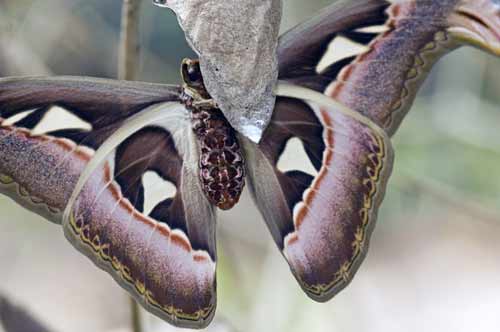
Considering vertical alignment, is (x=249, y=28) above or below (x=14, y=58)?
above

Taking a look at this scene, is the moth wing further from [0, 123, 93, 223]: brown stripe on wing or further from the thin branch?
[0, 123, 93, 223]: brown stripe on wing

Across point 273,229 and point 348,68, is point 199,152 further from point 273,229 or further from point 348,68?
point 348,68

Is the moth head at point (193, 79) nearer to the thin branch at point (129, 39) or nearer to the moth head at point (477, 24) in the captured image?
the thin branch at point (129, 39)

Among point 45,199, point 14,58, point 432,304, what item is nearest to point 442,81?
point 432,304

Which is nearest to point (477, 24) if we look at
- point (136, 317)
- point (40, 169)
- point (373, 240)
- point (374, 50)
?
point (374, 50)

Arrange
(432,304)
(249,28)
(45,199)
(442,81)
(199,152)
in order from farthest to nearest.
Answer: (432,304) < (442,81) < (199,152) < (45,199) < (249,28)

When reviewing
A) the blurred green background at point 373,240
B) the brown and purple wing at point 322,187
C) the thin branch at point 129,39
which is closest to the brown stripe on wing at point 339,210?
the brown and purple wing at point 322,187
